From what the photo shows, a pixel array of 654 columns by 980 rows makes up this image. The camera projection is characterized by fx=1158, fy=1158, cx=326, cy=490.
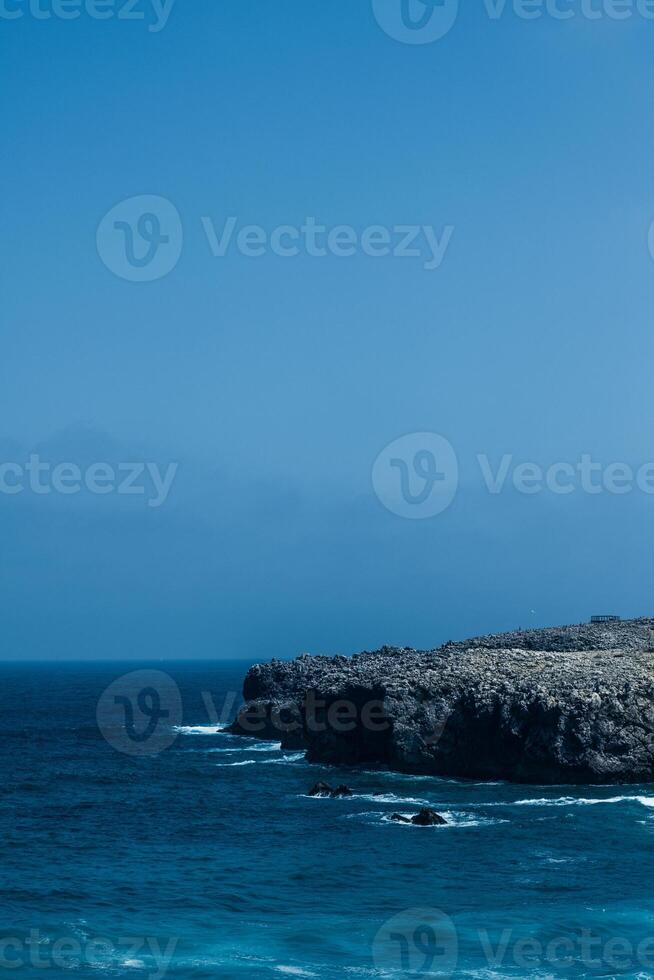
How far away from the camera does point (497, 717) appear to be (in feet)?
247

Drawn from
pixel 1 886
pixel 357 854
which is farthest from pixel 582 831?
pixel 1 886

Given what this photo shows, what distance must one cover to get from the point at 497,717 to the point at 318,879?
1109 inches

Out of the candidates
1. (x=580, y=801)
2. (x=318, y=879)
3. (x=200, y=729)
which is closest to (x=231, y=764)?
(x=580, y=801)

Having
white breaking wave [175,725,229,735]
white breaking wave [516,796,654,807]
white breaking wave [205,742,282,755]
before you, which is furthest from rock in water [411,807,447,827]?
white breaking wave [175,725,229,735]

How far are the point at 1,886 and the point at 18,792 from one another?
26.9m

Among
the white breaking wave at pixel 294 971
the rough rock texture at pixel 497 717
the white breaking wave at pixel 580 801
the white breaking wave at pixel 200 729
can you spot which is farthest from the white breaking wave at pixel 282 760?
the white breaking wave at pixel 294 971

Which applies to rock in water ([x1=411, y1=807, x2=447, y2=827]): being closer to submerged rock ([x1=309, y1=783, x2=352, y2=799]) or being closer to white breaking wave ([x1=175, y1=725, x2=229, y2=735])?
submerged rock ([x1=309, y1=783, x2=352, y2=799])

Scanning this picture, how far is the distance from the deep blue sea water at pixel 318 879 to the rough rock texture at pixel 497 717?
91.3 inches

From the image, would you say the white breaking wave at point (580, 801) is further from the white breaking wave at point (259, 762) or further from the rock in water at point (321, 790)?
the white breaking wave at point (259, 762)

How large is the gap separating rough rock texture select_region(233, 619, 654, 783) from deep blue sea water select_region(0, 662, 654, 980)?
7.61 feet

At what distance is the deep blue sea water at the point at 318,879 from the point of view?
1549 inches

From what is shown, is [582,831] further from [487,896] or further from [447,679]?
[447,679]

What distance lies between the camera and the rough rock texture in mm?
72188

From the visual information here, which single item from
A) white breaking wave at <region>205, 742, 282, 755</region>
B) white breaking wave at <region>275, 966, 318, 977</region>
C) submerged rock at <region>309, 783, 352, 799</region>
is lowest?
white breaking wave at <region>275, 966, 318, 977</region>
